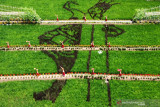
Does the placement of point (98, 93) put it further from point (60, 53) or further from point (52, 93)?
point (60, 53)

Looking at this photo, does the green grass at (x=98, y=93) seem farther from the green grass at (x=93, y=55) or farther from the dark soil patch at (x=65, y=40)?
the dark soil patch at (x=65, y=40)

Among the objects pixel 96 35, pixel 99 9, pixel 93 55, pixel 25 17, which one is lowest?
pixel 93 55

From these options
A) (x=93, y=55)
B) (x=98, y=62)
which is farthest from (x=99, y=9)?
(x=98, y=62)

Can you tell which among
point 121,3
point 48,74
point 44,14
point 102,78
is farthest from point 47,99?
point 121,3

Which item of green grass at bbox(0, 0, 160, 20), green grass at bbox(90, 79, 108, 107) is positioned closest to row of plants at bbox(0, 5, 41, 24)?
green grass at bbox(0, 0, 160, 20)

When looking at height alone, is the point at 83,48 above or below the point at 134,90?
above

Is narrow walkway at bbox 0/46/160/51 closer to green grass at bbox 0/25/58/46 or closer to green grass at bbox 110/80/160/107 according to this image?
green grass at bbox 0/25/58/46

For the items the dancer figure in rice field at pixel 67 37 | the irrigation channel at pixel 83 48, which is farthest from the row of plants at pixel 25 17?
the irrigation channel at pixel 83 48
